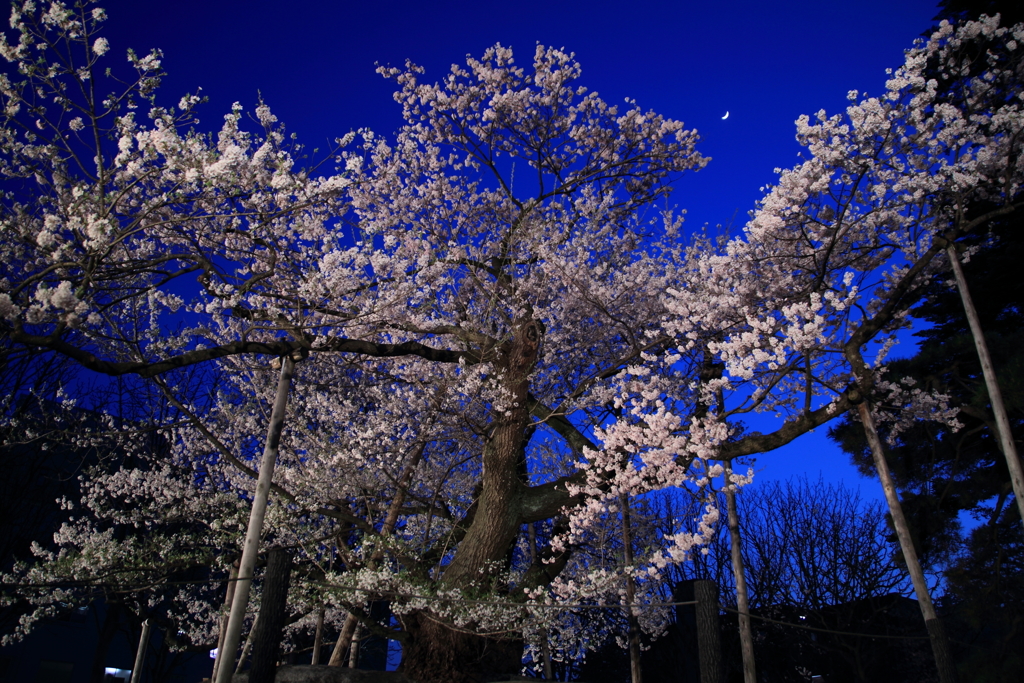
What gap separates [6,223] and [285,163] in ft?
9.94

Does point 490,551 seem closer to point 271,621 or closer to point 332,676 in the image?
point 332,676

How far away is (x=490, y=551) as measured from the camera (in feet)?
30.6

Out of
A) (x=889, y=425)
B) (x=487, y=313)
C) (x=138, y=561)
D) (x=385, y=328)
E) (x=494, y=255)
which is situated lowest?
(x=138, y=561)

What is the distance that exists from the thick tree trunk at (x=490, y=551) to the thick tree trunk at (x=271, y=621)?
160 inches

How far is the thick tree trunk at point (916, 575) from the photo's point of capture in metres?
6.48

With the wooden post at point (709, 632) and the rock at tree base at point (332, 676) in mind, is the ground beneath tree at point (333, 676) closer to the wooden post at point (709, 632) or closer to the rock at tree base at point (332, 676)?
the rock at tree base at point (332, 676)

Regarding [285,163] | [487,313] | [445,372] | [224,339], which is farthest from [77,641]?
[285,163]

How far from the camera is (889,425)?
36.7 ft

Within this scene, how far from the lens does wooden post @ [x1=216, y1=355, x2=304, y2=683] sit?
5.01m

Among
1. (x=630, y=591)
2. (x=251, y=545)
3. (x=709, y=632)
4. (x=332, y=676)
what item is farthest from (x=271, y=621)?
(x=630, y=591)

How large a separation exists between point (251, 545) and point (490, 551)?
4622 mm

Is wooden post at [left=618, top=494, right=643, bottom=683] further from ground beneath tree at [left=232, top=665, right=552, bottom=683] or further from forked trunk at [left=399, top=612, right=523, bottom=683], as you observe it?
ground beneath tree at [left=232, top=665, right=552, bottom=683]

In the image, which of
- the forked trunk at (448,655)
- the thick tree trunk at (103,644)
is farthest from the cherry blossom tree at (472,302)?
the thick tree trunk at (103,644)

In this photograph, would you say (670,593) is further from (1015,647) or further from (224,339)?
(224,339)
